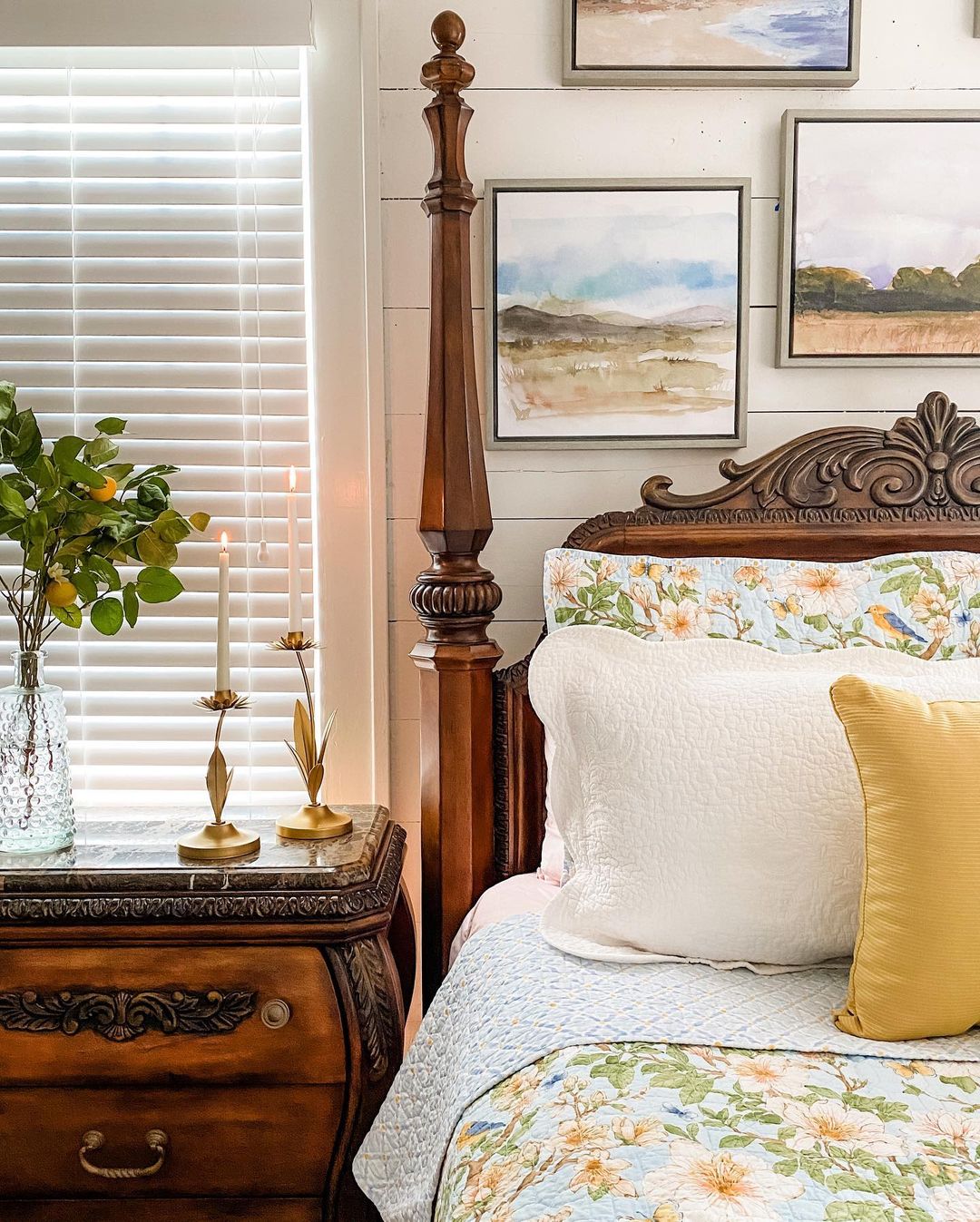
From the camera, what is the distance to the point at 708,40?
1.67 m

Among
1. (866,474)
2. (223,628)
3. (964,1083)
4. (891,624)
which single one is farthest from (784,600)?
(223,628)

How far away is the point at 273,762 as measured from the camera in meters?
1.77

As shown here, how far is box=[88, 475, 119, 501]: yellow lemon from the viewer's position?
1.44 m

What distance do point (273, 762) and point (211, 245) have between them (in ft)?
2.92

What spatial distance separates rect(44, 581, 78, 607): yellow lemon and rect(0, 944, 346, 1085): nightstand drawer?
1.56ft

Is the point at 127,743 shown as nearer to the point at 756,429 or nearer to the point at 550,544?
the point at 550,544

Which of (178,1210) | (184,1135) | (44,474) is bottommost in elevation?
(178,1210)

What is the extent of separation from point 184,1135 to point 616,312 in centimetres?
137

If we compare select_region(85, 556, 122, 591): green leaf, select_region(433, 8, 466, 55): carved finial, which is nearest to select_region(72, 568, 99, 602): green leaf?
select_region(85, 556, 122, 591): green leaf

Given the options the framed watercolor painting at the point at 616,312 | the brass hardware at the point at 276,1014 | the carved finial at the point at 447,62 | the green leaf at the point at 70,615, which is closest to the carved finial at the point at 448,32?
the carved finial at the point at 447,62

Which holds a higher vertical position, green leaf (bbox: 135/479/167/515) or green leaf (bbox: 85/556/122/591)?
green leaf (bbox: 135/479/167/515)

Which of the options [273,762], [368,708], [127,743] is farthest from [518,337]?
[127,743]

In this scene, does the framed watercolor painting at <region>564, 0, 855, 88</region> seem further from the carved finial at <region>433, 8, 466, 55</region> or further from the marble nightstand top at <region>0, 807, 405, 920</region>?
the marble nightstand top at <region>0, 807, 405, 920</region>

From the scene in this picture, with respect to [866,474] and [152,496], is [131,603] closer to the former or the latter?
[152,496]
